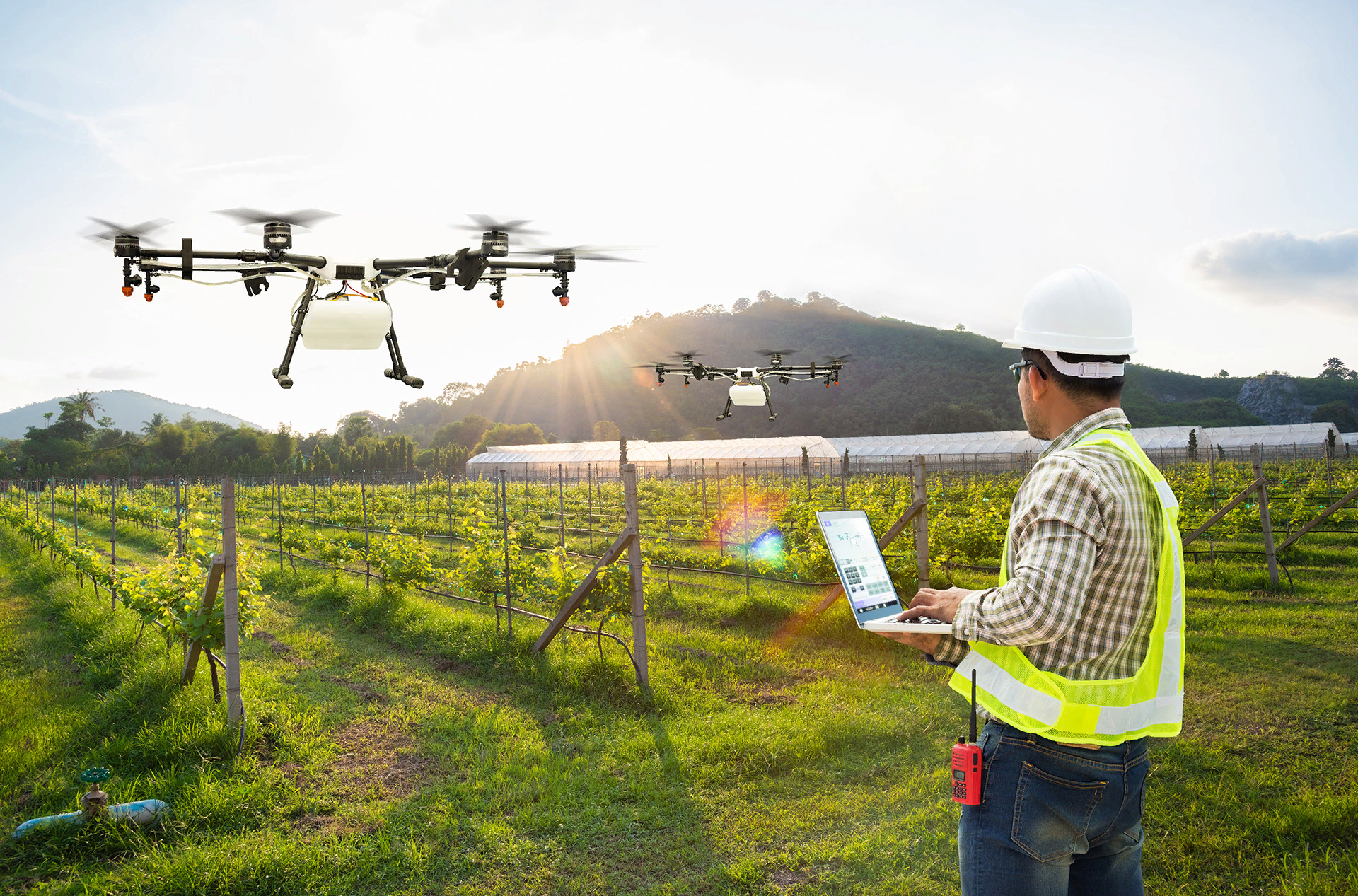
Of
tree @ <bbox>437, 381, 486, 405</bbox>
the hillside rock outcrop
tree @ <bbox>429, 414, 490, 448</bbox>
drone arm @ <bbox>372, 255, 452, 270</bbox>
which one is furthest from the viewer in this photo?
tree @ <bbox>437, 381, 486, 405</bbox>

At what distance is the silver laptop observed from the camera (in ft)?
5.72

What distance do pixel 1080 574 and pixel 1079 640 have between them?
0.17 m

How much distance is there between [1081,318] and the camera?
5.22 ft

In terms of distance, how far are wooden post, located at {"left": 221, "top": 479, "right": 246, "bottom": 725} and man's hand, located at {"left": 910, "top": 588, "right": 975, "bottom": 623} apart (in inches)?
190

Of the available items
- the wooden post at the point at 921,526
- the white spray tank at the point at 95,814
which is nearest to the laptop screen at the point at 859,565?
the white spray tank at the point at 95,814

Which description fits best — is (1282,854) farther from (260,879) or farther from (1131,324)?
(260,879)

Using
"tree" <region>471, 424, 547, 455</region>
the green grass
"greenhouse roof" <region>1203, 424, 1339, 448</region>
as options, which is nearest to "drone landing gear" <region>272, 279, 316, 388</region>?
the green grass

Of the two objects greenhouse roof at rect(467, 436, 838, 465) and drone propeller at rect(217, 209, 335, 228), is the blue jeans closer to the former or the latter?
drone propeller at rect(217, 209, 335, 228)

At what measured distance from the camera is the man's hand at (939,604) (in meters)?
1.65

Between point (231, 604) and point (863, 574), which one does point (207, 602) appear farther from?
point (863, 574)

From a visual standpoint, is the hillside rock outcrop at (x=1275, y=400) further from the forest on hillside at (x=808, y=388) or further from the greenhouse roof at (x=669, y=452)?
the greenhouse roof at (x=669, y=452)

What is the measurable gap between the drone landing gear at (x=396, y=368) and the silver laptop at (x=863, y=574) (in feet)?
12.2

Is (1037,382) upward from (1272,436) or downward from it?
downward

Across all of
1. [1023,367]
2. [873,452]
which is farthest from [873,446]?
[1023,367]
